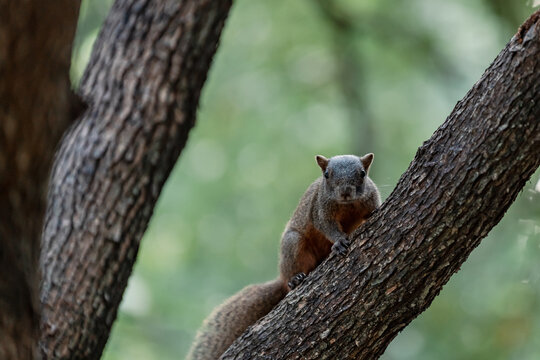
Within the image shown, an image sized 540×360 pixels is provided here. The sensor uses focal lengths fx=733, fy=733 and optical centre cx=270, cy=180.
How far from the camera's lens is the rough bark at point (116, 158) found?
3391 millimetres

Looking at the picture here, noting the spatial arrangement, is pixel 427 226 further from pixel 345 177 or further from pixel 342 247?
pixel 345 177

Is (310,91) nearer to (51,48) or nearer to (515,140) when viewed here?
(515,140)

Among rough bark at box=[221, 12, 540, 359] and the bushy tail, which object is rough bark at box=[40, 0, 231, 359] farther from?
the bushy tail

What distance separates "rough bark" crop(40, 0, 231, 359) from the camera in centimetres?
339

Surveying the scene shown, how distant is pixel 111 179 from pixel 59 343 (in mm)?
785

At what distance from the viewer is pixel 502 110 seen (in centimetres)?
301

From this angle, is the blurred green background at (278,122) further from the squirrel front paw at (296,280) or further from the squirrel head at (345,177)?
the squirrel front paw at (296,280)

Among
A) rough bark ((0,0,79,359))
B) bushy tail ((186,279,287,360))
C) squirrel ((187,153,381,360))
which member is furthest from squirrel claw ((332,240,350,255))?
rough bark ((0,0,79,359))

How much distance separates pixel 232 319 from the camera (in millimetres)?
4578

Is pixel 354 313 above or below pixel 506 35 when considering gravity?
below

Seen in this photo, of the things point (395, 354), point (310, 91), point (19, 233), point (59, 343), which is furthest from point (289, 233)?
point (310, 91)

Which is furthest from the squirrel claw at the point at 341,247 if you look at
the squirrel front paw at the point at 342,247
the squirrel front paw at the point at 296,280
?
the squirrel front paw at the point at 296,280

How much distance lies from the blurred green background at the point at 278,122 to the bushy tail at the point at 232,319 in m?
3.36

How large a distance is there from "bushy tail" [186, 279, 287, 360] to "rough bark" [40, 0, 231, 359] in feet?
3.91
